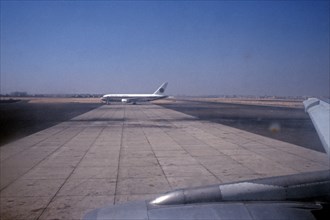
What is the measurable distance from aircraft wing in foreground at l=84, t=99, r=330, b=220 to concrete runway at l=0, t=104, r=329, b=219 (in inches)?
161

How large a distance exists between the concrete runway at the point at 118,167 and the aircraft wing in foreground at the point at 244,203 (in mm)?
4090

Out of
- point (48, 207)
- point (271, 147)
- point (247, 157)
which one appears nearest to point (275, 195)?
point (48, 207)

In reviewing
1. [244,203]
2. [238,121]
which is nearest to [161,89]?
[238,121]

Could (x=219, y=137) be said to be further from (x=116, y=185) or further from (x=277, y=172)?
(x=116, y=185)

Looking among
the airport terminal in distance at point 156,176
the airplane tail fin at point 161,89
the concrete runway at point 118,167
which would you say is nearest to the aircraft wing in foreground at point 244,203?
the airport terminal in distance at point 156,176

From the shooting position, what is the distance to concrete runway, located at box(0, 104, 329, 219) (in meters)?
7.57

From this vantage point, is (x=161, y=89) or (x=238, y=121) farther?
(x=161, y=89)

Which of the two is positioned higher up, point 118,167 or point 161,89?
point 161,89

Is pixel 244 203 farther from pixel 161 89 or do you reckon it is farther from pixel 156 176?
pixel 161 89

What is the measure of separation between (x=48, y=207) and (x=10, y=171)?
4.46m

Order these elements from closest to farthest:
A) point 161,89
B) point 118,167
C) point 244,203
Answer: point 244,203
point 118,167
point 161,89

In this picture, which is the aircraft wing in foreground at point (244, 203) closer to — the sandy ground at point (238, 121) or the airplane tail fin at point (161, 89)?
the sandy ground at point (238, 121)

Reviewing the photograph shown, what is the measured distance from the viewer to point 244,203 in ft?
10.3

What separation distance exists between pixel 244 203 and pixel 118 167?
8.42m
